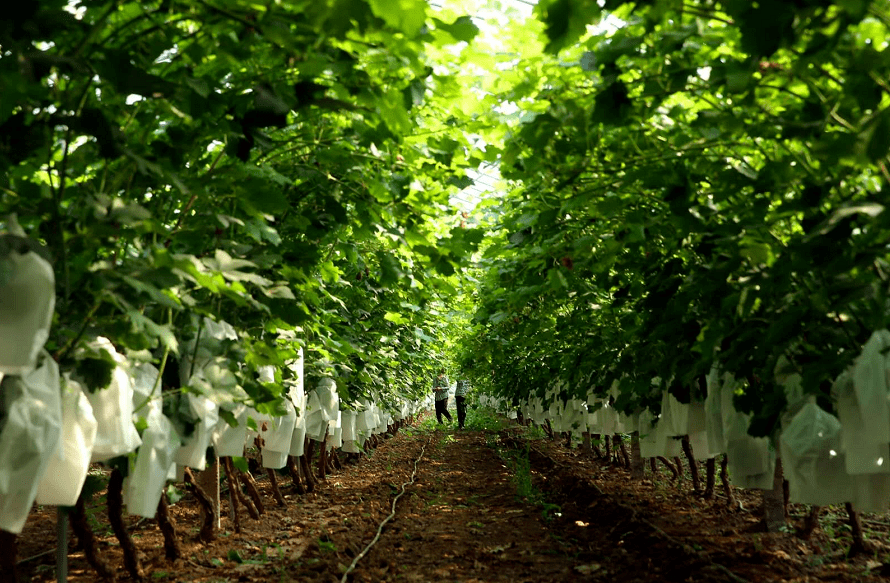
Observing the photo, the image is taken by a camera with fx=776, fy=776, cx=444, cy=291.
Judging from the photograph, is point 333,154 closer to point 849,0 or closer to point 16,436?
point 16,436

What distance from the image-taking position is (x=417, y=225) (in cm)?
342

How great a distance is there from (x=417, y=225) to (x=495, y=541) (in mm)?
3580

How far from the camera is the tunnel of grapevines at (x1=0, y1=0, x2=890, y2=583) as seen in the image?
2.02 m

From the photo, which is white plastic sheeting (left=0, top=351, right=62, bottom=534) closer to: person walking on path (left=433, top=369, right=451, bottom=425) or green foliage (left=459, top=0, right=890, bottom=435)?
green foliage (left=459, top=0, right=890, bottom=435)

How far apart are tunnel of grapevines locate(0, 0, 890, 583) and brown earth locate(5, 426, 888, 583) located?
0.04 meters

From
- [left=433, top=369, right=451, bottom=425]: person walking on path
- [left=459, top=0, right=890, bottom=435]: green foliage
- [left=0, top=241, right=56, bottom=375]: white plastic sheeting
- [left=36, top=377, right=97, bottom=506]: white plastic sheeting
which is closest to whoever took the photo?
[left=0, top=241, right=56, bottom=375]: white plastic sheeting

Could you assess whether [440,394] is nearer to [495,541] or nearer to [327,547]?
[495,541]

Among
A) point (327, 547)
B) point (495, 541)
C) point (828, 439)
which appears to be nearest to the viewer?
point (828, 439)

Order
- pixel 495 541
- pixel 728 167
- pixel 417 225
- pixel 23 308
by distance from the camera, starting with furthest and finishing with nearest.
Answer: pixel 495 541, pixel 417 225, pixel 728 167, pixel 23 308

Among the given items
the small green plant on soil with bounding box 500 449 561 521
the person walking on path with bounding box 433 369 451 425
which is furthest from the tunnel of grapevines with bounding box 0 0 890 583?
the person walking on path with bounding box 433 369 451 425

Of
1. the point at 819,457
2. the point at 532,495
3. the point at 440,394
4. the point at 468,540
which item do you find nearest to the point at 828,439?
the point at 819,457

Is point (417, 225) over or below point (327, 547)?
over

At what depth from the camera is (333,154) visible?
3182 mm

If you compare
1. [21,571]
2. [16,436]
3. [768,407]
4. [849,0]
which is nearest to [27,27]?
[16,436]
